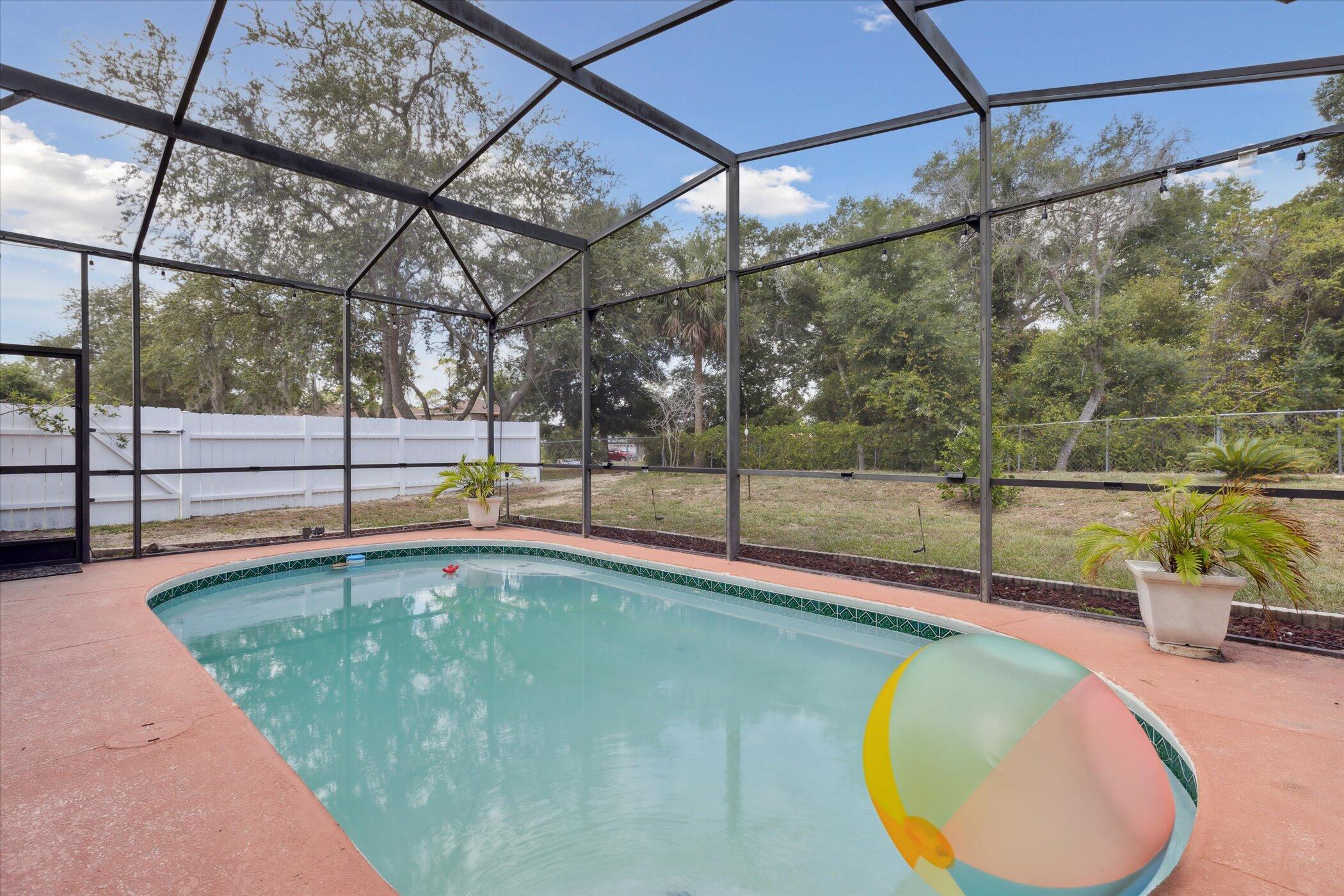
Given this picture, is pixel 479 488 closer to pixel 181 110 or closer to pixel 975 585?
pixel 181 110

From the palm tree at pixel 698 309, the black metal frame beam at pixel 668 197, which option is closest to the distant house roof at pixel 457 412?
the palm tree at pixel 698 309

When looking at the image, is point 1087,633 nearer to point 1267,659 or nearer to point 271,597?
point 1267,659

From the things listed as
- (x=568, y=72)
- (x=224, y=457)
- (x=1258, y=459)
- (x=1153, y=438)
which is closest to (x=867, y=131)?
(x=568, y=72)

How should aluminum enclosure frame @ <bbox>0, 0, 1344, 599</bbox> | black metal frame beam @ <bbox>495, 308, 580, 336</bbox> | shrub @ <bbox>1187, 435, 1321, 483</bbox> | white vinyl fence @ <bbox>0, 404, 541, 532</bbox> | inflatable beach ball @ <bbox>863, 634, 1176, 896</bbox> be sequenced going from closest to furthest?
inflatable beach ball @ <bbox>863, 634, 1176, 896</bbox>
shrub @ <bbox>1187, 435, 1321, 483</bbox>
aluminum enclosure frame @ <bbox>0, 0, 1344, 599</bbox>
white vinyl fence @ <bbox>0, 404, 541, 532</bbox>
black metal frame beam @ <bbox>495, 308, 580, 336</bbox>

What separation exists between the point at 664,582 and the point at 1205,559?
13.6ft

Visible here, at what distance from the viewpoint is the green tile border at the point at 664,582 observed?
2.62m

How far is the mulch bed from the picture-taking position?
367 cm

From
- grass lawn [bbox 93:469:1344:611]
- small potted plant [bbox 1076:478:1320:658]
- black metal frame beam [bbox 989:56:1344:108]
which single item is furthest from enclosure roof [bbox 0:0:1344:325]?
grass lawn [bbox 93:469:1344:611]

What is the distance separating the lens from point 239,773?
222 cm

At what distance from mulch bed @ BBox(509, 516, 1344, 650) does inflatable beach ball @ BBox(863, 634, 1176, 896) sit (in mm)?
3195

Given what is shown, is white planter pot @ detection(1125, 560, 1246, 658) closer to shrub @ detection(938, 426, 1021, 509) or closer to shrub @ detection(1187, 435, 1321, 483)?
shrub @ detection(1187, 435, 1321, 483)

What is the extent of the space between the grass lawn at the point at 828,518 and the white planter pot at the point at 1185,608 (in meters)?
0.94

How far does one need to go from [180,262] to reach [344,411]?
212cm

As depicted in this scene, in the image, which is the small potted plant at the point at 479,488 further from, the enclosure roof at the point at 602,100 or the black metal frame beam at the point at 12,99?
the black metal frame beam at the point at 12,99
